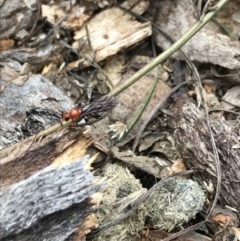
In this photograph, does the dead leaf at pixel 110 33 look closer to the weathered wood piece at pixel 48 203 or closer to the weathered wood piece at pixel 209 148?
the weathered wood piece at pixel 209 148

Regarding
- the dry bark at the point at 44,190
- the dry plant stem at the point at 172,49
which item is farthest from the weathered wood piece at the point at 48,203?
the dry plant stem at the point at 172,49

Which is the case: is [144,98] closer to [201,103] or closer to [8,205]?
[201,103]

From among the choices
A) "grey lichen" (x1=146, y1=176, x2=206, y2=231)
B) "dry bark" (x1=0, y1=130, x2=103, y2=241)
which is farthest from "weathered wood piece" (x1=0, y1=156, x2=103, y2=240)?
"grey lichen" (x1=146, y1=176, x2=206, y2=231)

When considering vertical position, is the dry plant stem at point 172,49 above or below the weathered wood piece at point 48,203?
above

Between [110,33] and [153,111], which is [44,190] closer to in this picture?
[153,111]

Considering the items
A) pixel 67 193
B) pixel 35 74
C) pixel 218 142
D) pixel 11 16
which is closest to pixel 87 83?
pixel 35 74

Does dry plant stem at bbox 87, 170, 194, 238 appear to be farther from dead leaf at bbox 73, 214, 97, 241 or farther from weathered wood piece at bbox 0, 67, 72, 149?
weathered wood piece at bbox 0, 67, 72, 149
